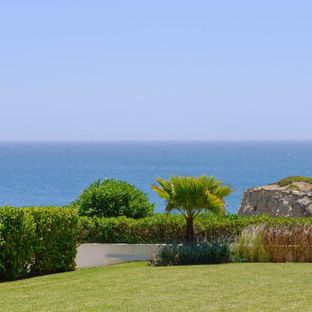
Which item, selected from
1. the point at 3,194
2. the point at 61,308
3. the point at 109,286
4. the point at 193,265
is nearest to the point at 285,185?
the point at 193,265

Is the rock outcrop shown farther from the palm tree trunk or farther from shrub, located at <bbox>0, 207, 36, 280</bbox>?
shrub, located at <bbox>0, 207, 36, 280</bbox>

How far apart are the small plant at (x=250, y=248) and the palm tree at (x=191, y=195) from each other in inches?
44.1

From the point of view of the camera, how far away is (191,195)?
18.8m

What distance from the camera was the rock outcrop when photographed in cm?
2573

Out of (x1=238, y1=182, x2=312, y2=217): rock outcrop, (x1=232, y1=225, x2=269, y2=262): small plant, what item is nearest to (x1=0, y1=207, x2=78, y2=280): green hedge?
(x1=232, y1=225, x2=269, y2=262): small plant

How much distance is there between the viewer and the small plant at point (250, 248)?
17875 mm

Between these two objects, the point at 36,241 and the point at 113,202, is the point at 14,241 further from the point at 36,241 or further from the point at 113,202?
the point at 113,202

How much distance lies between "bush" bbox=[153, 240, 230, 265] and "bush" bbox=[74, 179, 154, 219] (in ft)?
11.5

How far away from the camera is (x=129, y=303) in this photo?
41.7ft

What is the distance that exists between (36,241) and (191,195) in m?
3.80

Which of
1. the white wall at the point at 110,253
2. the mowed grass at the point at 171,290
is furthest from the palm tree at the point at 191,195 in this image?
the mowed grass at the point at 171,290

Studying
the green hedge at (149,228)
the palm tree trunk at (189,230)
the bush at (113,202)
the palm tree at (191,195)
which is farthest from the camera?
the bush at (113,202)

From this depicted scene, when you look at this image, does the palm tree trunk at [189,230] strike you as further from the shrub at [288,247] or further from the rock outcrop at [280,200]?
the rock outcrop at [280,200]

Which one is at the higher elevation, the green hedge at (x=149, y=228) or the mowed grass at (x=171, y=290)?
the green hedge at (x=149, y=228)
